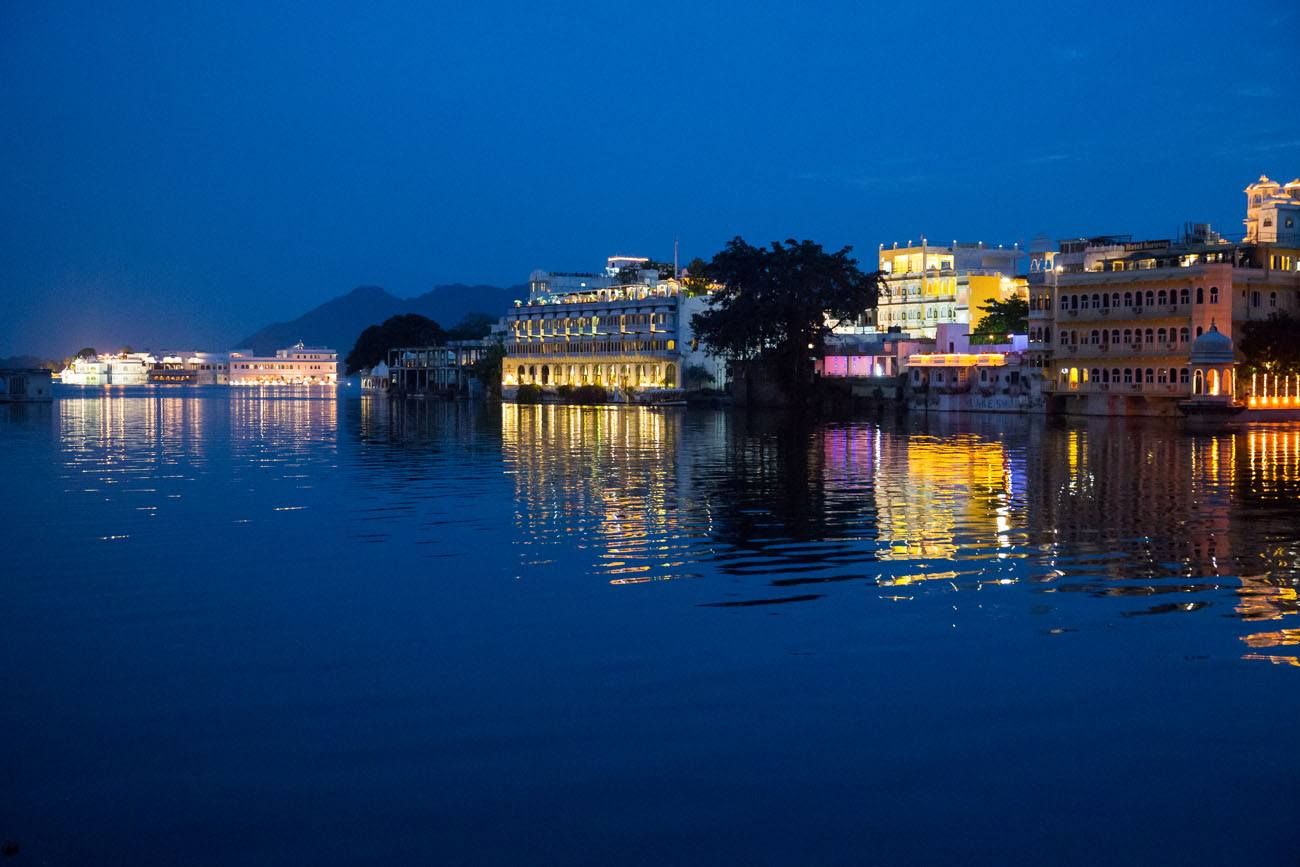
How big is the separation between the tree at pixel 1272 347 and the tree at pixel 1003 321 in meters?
25.3

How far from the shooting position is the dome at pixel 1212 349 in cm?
6475

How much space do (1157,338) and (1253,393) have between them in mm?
6102

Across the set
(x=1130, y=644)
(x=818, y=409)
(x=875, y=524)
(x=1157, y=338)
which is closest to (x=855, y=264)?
(x=818, y=409)

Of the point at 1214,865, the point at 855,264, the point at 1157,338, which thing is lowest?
the point at 1214,865

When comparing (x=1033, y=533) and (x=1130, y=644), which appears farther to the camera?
(x=1033, y=533)

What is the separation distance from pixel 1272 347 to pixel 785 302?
33.5 meters

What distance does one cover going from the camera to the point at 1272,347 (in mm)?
67562

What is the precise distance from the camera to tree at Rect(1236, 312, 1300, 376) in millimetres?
67562

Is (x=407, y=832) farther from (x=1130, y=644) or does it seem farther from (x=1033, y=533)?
(x=1033, y=533)

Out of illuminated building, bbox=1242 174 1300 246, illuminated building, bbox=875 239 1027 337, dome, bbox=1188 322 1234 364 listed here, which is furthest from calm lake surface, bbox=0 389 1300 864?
illuminated building, bbox=875 239 1027 337

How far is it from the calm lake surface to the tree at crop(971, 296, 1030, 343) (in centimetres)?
7012

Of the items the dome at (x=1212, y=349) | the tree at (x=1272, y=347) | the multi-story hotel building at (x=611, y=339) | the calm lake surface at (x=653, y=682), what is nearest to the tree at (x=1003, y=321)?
the multi-story hotel building at (x=611, y=339)

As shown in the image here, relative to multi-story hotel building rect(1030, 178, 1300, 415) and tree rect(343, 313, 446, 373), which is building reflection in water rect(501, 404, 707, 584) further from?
tree rect(343, 313, 446, 373)

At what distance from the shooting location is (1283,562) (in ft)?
62.7
